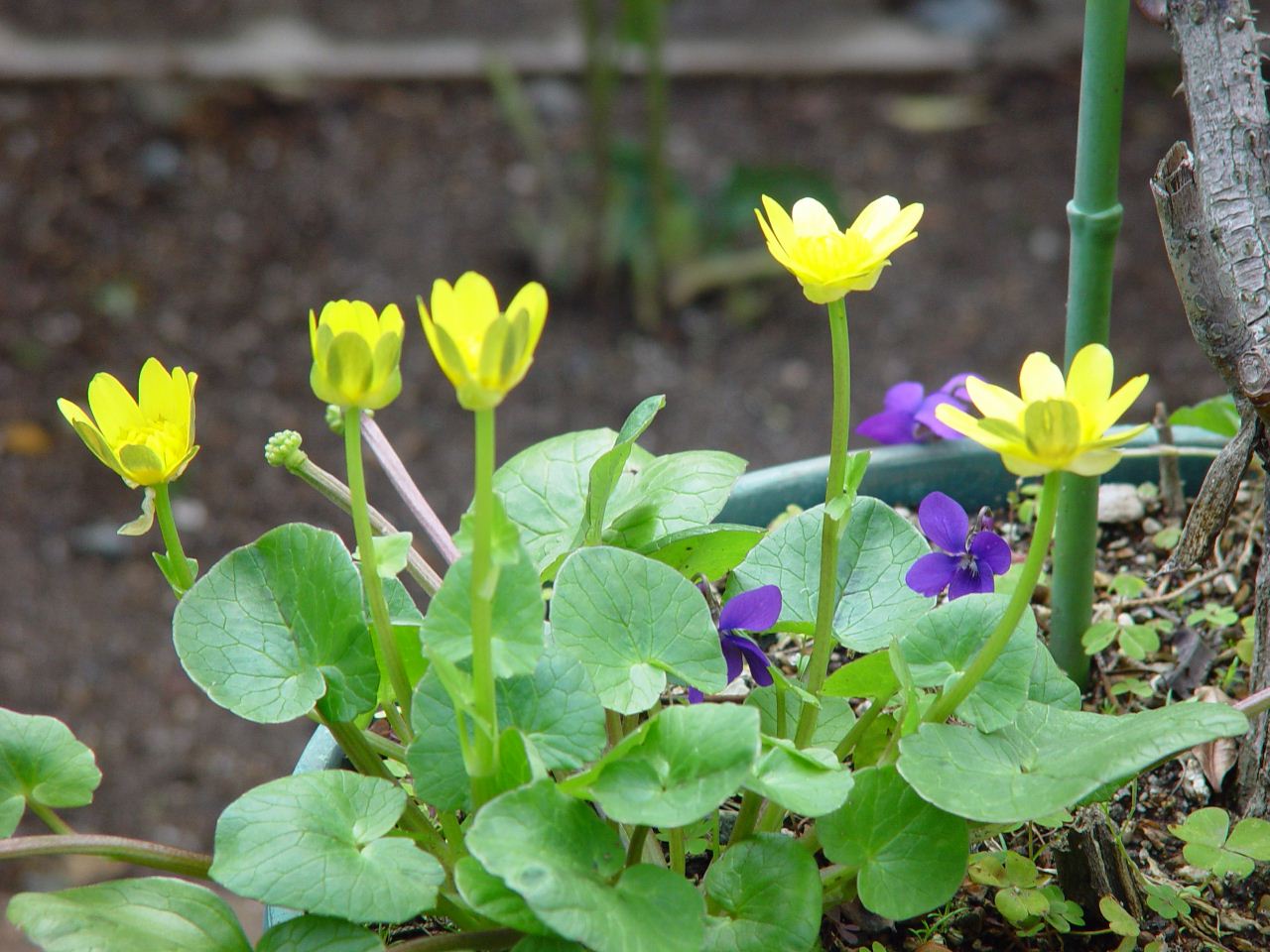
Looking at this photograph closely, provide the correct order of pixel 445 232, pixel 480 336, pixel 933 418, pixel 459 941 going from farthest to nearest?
pixel 445 232, pixel 933 418, pixel 459 941, pixel 480 336

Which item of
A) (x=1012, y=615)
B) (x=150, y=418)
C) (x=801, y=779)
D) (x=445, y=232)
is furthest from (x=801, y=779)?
(x=445, y=232)

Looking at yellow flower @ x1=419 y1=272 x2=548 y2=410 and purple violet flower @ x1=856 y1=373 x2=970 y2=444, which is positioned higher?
yellow flower @ x1=419 y1=272 x2=548 y2=410

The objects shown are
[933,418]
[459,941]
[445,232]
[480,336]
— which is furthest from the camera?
→ [445,232]

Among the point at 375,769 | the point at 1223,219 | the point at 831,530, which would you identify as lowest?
the point at 375,769

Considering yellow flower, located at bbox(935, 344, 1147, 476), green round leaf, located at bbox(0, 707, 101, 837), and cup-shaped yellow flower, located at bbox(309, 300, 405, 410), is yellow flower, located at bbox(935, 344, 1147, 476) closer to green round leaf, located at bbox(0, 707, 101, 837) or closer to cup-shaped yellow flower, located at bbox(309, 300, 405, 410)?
cup-shaped yellow flower, located at bbox(309, 300, 405, 410)

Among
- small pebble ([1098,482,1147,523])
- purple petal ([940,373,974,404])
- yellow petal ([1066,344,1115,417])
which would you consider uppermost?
yellow petal ([1066,344,1115,417])

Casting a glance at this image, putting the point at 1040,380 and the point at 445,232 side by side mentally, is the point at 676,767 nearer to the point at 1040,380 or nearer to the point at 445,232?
the point at 1040,380

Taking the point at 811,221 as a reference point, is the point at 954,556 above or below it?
below

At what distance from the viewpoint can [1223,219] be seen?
26.0 inches

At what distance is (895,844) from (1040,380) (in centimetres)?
20

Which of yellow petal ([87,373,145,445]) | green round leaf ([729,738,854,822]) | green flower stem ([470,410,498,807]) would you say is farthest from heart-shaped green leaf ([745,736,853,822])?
yellow petal ([87,373,145,445])

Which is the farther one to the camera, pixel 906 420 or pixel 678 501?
pixel 906 420

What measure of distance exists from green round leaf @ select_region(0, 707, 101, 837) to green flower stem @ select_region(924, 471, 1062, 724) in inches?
14.5

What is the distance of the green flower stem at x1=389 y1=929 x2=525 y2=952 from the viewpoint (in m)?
0.56
